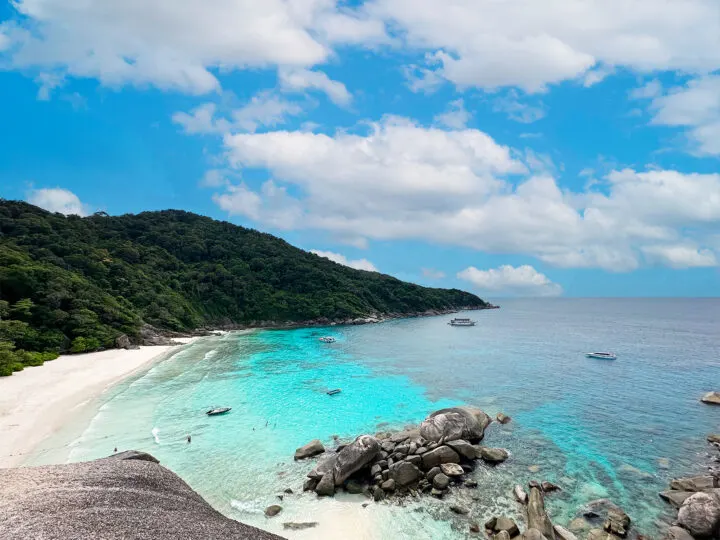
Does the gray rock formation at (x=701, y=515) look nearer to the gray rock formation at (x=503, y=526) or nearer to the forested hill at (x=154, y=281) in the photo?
the gray rock formation at (x=503, y=526)

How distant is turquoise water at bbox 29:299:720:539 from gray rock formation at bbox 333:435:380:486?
1.38 meters

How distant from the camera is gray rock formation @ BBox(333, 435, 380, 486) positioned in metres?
19.4

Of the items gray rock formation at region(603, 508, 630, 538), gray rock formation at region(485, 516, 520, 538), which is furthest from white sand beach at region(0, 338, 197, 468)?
gray rock formation at region(603, 508, 630, 538)

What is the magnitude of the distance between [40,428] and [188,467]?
1332cm

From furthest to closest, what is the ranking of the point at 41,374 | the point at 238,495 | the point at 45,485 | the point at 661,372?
1. the point at 661,372
2. the point at 41,374
3. the point at 238,495
4. the point at 45,485

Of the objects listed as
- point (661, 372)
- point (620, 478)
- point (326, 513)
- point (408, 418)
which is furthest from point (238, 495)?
point (661, 372)

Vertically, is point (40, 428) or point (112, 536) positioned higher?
point (112, 536)

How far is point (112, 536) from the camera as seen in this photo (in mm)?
11219

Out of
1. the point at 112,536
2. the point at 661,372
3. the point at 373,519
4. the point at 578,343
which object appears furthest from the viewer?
the point at 578,343

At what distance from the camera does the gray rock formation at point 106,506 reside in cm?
1145

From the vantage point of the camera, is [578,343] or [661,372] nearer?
[661,372]

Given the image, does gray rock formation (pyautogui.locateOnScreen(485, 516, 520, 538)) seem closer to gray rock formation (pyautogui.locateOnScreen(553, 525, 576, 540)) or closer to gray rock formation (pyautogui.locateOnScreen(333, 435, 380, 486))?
gray rock formation (pyautogui.locateOnScreen(553, 525, 576, 540))

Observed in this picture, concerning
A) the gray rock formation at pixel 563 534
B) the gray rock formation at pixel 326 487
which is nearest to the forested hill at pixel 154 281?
the gray rock formation at pixel 326 487

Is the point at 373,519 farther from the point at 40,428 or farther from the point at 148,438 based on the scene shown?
the point at 40,428
